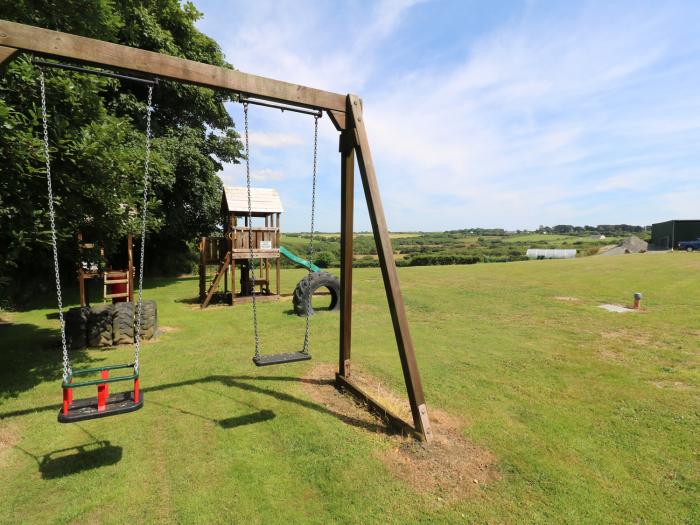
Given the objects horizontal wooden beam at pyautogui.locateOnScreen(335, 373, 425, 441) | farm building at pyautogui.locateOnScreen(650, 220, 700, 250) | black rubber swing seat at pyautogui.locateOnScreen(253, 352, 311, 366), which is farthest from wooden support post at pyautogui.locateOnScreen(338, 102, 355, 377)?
farm building at pyautogui.locateOnScreen(650, 220, 700, 250)

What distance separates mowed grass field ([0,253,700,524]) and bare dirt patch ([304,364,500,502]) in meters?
0.11

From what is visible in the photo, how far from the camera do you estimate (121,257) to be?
22.5m

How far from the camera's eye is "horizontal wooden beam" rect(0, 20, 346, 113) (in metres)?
4.11

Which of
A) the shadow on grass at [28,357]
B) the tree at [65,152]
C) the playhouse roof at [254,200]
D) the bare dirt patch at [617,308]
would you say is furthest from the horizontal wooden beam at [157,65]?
the bare dirt patch at [617,308]

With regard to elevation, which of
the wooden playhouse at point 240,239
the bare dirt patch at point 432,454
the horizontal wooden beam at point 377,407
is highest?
the wooden playhouse at point 240,239

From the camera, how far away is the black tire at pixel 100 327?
9609 mm

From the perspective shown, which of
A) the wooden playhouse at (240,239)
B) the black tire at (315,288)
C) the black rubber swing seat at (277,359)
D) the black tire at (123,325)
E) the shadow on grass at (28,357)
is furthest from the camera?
the wooden playhouse at (240,239)

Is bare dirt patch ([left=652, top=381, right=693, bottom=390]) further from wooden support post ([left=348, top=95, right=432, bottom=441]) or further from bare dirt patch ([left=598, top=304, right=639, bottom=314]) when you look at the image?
bare dirt patch ([left=598, top=304, right=639, bottom=314])

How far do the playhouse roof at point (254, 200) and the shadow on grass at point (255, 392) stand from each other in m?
10.5

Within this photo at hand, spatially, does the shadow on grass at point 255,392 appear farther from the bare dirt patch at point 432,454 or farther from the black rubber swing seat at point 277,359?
the black rubber swing seat at point 277,359

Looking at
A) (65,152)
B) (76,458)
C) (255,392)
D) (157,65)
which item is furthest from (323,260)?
(157,65)

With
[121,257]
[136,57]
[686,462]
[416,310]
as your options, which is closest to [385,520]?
[686,462]

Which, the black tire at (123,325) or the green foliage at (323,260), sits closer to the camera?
the black tire at (123,325)

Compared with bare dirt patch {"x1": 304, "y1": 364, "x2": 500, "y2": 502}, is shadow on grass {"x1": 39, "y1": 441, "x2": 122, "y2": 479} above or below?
below
